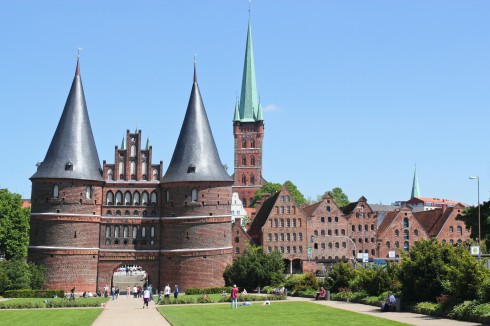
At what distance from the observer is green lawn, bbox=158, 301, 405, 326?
108 ft

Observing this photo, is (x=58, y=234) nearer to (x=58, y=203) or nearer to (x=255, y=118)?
(x=58, y=203)

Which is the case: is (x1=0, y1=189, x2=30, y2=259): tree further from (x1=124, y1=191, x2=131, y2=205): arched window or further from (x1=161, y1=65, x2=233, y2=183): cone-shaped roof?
(x1=161, y1=65, x2=233, y2=183): cone-shaped roof

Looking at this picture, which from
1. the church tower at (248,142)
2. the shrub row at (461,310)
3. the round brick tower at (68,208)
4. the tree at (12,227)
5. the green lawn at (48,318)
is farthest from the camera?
the church tower at (248,142)

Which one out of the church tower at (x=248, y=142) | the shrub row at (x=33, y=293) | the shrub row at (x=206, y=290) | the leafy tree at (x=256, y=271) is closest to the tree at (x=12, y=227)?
the shrub row at (x=33, y=293)

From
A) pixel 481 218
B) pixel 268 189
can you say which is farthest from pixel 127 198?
pixel 268 189

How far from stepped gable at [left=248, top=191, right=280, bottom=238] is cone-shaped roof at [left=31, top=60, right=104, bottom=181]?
1243 inches

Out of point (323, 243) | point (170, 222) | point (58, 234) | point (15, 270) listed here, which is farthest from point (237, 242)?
point (15, 270)

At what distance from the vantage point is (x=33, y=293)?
6247 cm

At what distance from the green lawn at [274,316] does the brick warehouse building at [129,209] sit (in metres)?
28.4

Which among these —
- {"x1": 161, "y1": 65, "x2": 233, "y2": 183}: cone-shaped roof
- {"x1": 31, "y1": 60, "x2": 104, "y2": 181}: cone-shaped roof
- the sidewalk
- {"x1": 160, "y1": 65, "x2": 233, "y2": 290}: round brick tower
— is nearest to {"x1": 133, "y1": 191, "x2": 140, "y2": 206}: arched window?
A: {"x1": 160, "y1": 65, "x2": 233, "y2": 290}: round brick tower

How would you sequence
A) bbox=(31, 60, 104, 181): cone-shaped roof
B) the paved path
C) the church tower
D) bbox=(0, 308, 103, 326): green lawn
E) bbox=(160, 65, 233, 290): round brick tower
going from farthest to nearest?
the church tower → bbox=(160, 65, 233, 290): round brick tower → bbox=(31, 60, 104, 181): cone-shaped roof → the paved path → bbox=(0, 308, 103, 326): green lawn

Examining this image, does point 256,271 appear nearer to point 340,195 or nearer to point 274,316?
point 274,316

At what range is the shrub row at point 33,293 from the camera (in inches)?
2413

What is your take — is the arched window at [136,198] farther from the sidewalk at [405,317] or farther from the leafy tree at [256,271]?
the sidewalk at [405,317]
